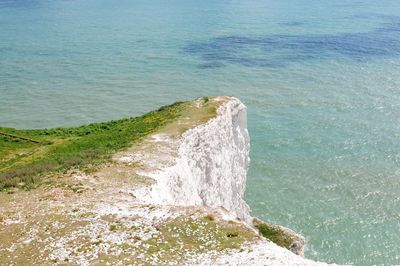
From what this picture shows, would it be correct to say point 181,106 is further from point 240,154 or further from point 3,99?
point 3,99

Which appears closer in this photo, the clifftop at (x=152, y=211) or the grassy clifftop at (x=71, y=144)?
the clifftop at (x=152, y=211)

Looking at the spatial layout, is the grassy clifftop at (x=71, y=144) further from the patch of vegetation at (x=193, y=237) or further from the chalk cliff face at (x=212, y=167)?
the patch of vegetation at (x=193, y=237)

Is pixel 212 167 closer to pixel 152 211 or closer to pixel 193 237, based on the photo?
pixel 152 211

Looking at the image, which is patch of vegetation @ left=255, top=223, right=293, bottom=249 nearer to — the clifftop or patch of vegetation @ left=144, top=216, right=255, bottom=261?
the clifftop

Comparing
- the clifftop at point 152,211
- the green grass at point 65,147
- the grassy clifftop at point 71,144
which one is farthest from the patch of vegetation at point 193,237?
the green grass at point 65,147

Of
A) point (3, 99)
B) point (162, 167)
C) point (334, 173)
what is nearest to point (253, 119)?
point (334, 173)

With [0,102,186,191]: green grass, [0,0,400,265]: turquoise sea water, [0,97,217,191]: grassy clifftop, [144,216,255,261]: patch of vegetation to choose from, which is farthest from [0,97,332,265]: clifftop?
[0,0,400,265]: turquoise sea water
